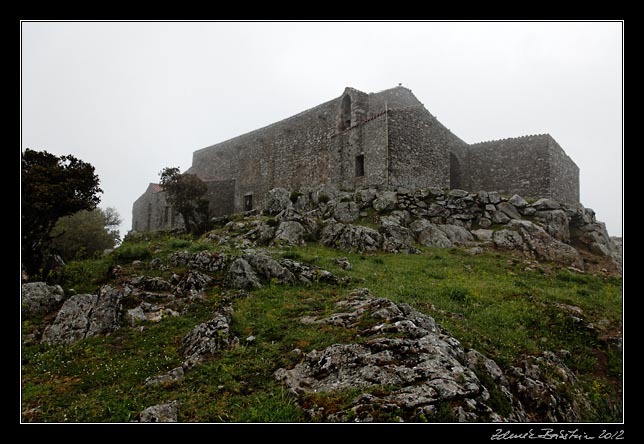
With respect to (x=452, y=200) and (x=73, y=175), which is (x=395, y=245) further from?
(x=73, y=175)

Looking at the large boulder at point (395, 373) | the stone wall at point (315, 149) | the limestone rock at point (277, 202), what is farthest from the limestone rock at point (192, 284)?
the stone wall at point (315, 149)

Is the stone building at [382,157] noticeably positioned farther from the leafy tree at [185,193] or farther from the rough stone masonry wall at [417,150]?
the leafy tree at [185,193]

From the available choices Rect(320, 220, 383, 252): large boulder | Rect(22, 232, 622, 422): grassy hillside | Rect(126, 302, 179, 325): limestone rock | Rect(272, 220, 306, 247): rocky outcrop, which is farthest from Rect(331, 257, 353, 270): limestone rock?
Rect(126, 302, 179, 325): limestone rock

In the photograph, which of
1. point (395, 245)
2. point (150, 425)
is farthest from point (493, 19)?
point (395, 245)

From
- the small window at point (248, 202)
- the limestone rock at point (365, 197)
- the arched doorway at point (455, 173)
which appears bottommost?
the limestone rock at point (365, 197)

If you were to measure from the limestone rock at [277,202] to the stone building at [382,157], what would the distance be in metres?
4.10

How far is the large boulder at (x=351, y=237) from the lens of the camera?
64.5ft

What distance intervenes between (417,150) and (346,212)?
6.78 metres

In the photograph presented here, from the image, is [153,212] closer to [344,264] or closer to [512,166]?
[344,264]

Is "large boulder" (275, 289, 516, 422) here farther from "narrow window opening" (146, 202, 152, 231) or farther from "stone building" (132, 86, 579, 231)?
"narrow window opening" (146, 202, 152, 231)

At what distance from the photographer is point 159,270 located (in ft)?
47.1

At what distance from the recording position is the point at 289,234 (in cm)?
2027

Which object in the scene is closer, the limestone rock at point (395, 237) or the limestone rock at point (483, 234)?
the limestone rock at point (395, 237)

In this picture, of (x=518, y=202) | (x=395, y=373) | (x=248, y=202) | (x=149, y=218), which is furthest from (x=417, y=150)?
(x=149, y=218)
